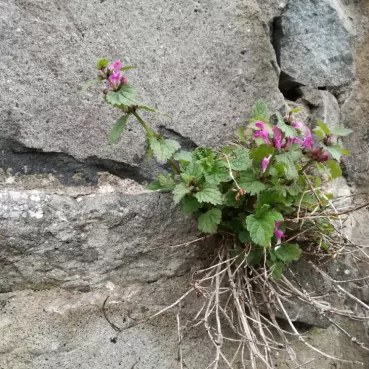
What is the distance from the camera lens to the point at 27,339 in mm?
783

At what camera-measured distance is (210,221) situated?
0.82m

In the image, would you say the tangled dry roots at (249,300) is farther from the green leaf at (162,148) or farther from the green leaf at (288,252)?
the green leaf at (162,148)

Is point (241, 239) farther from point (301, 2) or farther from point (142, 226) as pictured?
point (301, 2)

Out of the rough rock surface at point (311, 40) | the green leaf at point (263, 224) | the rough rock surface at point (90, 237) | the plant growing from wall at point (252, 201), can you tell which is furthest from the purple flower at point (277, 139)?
the rough rock surface at point (311, 40)

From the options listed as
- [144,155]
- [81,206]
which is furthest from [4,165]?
[144,155]

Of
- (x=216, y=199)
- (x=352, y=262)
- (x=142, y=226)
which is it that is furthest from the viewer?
(x=352, y=262)

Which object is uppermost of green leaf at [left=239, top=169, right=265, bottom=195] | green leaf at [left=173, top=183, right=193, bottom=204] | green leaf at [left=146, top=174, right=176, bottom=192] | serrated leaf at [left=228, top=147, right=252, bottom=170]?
serrated leaf at [left=228, top=147, right=252, bottom=170]

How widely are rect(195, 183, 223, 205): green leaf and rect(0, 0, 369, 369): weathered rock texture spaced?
13 centimetres

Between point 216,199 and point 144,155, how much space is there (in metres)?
0.20

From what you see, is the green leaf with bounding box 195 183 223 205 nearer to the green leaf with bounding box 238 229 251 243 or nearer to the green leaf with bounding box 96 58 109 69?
the green leaf with bounding box 238 229 251 243

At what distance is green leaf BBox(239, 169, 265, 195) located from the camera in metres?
0.80

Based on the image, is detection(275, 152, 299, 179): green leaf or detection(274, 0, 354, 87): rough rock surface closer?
detection(275, 152, 299, 179): green leaf

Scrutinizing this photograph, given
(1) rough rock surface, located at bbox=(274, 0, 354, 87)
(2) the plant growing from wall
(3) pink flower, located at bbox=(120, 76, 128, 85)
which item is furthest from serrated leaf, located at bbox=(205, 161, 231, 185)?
(1) rough rock surface, located at bbox=(274, 0, 354, 87)

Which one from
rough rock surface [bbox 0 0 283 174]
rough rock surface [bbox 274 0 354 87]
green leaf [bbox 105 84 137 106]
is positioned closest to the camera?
green leaf [bbox 105 84 137 106]
